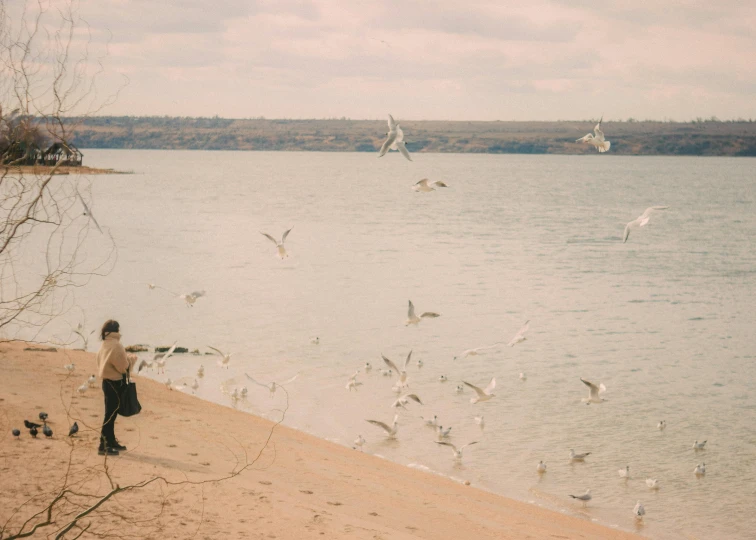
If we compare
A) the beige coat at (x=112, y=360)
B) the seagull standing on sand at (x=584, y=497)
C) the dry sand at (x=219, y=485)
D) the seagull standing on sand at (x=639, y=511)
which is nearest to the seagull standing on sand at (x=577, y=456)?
→ the seagull standing on sand at (x=584, y=497)

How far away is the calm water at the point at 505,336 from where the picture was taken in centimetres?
1273

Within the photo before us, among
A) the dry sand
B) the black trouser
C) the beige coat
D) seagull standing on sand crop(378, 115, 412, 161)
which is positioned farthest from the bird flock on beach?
the beige coat

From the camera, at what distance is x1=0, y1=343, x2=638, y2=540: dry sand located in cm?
754

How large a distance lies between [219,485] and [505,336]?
1492cm

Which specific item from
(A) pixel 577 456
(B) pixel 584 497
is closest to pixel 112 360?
(B) pixel 584 497

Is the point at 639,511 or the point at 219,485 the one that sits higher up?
the point at 219,485

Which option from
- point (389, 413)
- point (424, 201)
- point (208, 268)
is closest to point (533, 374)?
point (389, 413)

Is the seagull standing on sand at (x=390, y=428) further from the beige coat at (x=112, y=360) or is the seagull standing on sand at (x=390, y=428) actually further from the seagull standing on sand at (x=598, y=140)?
the seagull standing on sand at (x=598, y=140)

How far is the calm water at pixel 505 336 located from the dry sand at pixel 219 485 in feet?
4.68

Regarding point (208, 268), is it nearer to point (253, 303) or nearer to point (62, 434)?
point (253, 303)

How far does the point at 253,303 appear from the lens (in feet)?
86.5

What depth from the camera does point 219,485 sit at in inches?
341

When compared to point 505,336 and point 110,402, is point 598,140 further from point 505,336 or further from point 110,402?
point 110,402

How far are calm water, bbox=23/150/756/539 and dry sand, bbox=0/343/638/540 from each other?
143cm
